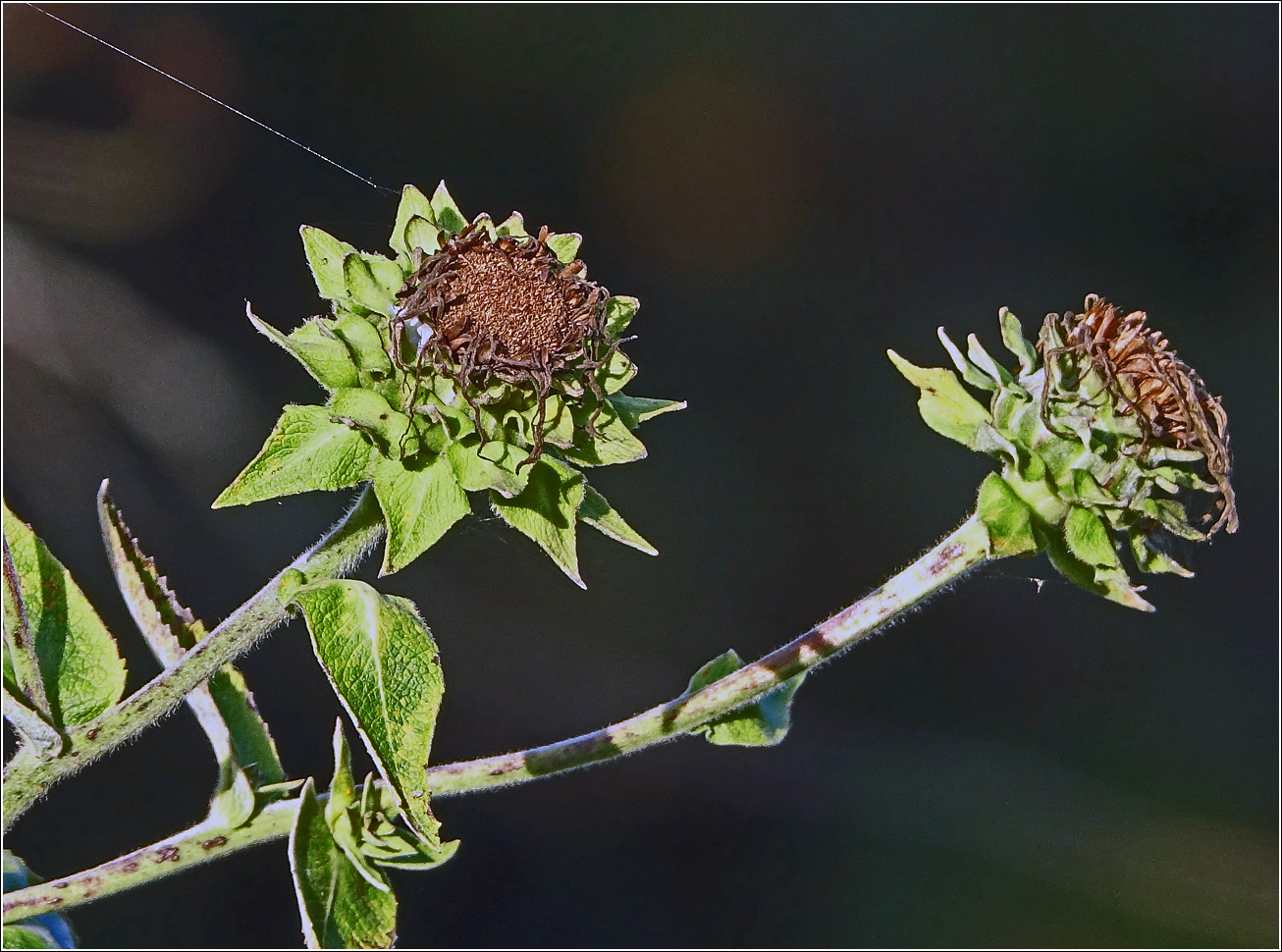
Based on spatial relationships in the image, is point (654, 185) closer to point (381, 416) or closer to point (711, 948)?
point (711, 948)

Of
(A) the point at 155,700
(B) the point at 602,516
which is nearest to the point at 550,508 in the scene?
(B) the point at 602,516

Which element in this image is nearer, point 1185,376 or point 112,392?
point 1185,376

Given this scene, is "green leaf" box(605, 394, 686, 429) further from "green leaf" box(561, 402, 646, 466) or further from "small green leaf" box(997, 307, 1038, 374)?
"small green leaf" box(997, 307, 1038, 374)

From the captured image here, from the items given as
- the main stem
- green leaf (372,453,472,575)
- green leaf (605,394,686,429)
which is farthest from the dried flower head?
green leaf (372,453,472,575)

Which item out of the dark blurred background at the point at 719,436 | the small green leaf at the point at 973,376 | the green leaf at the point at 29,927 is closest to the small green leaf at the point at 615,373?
the small green leaf at the point at 973,376

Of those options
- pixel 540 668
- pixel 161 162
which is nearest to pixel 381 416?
pixel 161 162

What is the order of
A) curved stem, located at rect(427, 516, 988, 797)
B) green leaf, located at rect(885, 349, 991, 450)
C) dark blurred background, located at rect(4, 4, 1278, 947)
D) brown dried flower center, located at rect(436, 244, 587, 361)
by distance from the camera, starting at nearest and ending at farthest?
1. brown dried flower center, located at rect(436, 244, 587, 361)
2. curved stem, located at rect(427, 516, 988, 797)
3. green leaf, located at rect(885, 349, 991, 450)
4. dark blurred background, located at rect(4, 4, 1278, 947)

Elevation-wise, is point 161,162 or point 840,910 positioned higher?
point 161,162
